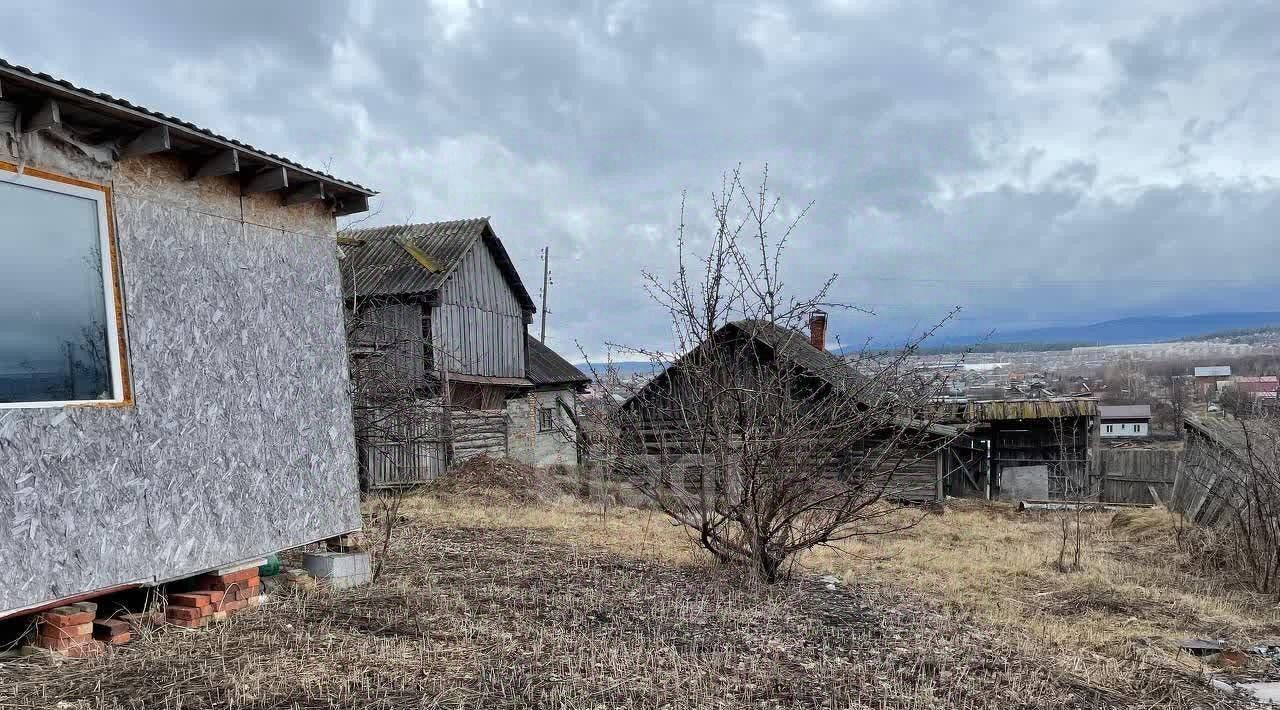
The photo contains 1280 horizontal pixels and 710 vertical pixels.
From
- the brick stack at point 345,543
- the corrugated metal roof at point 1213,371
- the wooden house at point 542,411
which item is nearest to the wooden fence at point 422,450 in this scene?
the wooden house at point 542,411

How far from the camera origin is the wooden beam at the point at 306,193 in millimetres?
6902

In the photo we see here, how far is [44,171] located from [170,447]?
1937 millimetres

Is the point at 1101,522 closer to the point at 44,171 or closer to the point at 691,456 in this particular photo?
the point at 691,456

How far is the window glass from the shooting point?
4.78 meters

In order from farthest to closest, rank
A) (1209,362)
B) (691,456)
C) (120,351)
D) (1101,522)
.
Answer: (1209,362), (1101,522), (691,456), (120,351)

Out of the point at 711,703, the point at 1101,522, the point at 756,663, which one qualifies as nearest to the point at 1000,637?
the point at 756,663

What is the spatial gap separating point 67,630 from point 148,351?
6.02 feet

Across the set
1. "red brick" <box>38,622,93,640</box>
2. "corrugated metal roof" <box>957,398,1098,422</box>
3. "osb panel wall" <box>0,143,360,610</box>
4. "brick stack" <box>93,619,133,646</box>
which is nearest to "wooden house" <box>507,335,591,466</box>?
"corrugated metal roof" <box>957,398,1098,422</box>

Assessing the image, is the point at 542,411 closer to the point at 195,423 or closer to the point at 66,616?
the point at 195,423

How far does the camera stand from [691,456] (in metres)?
8.92

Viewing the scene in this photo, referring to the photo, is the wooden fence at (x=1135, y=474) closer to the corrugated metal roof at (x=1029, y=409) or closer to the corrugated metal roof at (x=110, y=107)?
the corrugated metal roof at (x=1029, y=409)

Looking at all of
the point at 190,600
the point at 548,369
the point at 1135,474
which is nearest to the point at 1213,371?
the point at 1135,474

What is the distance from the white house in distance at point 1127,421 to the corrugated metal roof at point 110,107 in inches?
2549

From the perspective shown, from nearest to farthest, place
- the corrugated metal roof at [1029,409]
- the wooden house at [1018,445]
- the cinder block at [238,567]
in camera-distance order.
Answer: the cinder block at [238,567]
the corrugated metal roof at [1029,409]
the wooden house at [1018,445]
